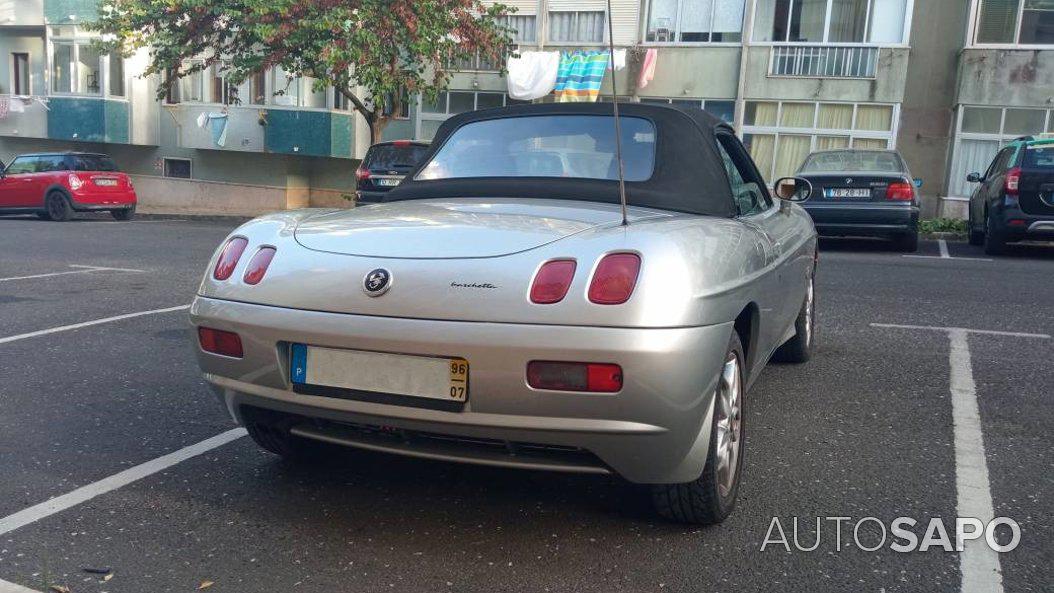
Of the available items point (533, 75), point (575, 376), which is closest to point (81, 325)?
point (575, 376)

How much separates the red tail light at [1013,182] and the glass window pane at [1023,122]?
1063 centimetres

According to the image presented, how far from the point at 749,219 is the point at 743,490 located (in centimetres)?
108

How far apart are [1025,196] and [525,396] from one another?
11.6m

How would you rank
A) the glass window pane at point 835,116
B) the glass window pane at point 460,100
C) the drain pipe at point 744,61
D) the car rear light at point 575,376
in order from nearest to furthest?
the car rear light at point 575,376 < the glass window pane at point 835,116 < the drain pipe at point 744,61 < the glass window pane at point 460,100

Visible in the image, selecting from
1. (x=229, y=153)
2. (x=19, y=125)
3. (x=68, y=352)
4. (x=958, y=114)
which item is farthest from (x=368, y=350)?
(x=19, y=125)

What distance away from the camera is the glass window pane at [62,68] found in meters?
29.5

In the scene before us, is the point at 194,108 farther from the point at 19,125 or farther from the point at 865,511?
the point at 865,511

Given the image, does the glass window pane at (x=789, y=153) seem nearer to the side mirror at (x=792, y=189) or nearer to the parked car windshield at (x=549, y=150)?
the side mirror at (x=792, y=189)

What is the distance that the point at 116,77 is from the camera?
2972 centimetres

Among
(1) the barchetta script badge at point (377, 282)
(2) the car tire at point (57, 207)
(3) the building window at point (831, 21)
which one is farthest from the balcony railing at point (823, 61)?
(1) the barchetta script badge at point (377, 282)

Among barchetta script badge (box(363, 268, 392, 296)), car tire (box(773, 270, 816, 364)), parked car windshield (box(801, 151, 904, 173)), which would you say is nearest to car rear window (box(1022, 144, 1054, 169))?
parked car windshield (box(801, 151, 904, 173))

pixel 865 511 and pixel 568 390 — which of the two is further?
pixel 865 511

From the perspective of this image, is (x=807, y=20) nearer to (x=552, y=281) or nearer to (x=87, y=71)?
(x=87, y=71)

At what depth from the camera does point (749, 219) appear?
12.8ft
